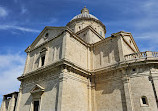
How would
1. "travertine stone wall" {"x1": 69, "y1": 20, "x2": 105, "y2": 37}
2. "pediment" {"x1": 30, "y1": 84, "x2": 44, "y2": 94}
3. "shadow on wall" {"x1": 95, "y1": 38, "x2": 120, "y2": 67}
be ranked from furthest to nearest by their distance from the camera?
"travertine stone wall" {"x1": 69, "y1": 20, "x2": 105, "y2": 37} < "shadow on wall" {"x1": 95, "y1": 38, "x2": 120, "y2": 67} < "pediment" {"x1": 30, "y1": 84, "x2": 44, "y2": 94}

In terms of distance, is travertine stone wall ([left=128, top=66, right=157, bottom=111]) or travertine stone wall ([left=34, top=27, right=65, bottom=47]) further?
travertine stone wall ([left=34, top=27, right=65, bottom=47])

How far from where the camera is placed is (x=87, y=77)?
1362 centimetres

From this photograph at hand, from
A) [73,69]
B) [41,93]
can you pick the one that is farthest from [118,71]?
[41,93]

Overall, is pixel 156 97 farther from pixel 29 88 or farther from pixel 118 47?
pixel 29 88

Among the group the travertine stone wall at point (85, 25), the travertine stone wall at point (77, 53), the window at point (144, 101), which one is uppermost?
the travertine stone wall at point (85, 25)

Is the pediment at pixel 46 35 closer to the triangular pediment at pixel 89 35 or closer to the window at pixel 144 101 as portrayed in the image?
the triangular pediment at pixel 89 35

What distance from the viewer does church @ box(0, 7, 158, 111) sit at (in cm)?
1054

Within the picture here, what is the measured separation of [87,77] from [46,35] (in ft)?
24.9

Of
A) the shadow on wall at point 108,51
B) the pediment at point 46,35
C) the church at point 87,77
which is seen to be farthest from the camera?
the pediment at point 46,35

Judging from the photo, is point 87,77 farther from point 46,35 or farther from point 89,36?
point 46,35

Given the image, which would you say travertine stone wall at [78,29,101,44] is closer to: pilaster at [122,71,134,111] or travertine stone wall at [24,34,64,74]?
travertine stone wall at [24,34,64,74]

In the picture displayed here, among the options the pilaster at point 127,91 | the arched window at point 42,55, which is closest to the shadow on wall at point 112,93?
the pilaster at point 127,91

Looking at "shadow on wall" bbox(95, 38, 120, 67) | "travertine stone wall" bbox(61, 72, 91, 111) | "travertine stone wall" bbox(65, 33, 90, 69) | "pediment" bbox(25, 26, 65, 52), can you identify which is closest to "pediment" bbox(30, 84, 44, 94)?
"travertine stone wall" bbox(61, 72, 91, 111)

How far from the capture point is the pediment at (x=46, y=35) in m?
14.5
